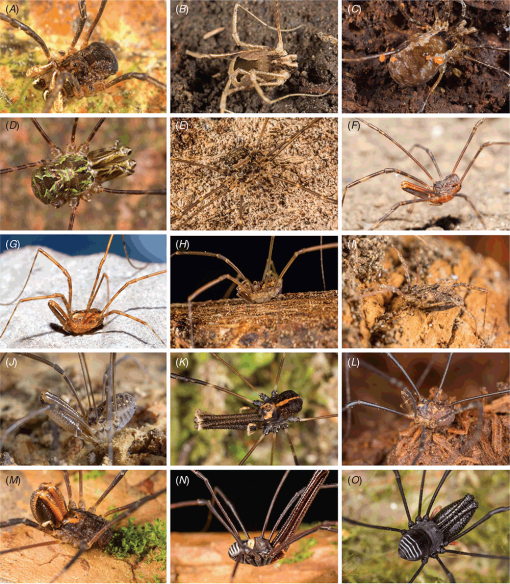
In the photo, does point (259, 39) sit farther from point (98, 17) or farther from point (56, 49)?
point (56, 49)

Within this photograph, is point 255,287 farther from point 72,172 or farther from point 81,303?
point 72,172

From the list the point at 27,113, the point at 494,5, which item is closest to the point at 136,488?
the point at 27,113

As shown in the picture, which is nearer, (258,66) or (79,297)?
(258,66)

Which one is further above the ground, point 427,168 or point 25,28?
point 25,28

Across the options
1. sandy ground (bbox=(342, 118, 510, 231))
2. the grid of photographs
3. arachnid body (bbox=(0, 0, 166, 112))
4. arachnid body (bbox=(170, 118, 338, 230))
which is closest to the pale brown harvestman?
the grid of photographs

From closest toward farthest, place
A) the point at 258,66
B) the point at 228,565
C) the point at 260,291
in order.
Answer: the point at 258,66 < the point at 260,291 < the point at 228,565

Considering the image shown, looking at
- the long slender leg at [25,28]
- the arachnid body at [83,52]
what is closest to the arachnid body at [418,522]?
the arachnid body at [83,52]

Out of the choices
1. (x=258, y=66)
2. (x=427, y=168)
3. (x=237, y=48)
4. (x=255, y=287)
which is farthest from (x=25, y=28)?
(x=427, y=168)
